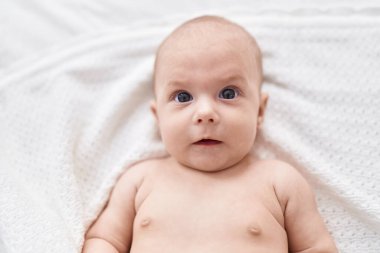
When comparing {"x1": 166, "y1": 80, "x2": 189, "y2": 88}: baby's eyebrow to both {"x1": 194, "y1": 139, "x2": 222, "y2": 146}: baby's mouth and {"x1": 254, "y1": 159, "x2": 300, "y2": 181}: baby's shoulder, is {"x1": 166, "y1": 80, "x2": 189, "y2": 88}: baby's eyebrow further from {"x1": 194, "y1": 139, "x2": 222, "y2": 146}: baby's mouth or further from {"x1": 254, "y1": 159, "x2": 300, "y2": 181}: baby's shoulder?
{"x1": 254, "y1": 159, "x2": 300, "y2": 181}: baby's shoulder

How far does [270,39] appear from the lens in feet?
5.40

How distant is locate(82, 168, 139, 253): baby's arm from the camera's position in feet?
4.37

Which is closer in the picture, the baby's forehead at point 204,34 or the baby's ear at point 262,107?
the baby's forehead at point 204,34

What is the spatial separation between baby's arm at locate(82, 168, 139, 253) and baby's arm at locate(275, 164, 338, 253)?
0.38 metres

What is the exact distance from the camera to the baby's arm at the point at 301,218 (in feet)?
4.25

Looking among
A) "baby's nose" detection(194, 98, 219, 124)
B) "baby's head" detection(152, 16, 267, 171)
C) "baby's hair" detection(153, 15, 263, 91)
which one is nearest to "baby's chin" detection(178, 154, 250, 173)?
"baby's head" detection(152, 16, 267, 171)

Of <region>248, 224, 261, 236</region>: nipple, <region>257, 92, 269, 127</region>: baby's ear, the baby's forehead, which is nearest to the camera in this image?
<region>248, 224, 261, 236</region>: nipple

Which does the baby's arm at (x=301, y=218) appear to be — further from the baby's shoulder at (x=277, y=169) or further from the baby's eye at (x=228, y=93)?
the baby's eye at (x=228, y=93)

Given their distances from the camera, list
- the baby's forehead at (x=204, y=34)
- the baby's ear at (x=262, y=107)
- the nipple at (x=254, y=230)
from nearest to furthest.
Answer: the nipple at (x=254, y=230), the baby's forehead at (x=204, y=34), the baby's ear at (x=262, y=107)

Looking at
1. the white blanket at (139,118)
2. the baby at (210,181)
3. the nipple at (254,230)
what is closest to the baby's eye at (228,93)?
the baby at (210,181)

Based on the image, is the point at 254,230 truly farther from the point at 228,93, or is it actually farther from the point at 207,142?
the point at 228,93

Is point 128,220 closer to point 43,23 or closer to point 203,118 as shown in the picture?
→ point 203,118

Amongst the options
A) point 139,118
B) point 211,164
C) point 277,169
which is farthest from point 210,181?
point 139,118

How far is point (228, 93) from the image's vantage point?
4.42ft
